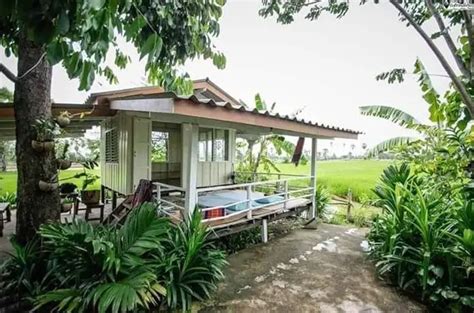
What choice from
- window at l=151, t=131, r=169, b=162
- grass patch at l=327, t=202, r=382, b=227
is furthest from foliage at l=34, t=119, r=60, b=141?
grass patch at l=327, t=202, r=382, b=227

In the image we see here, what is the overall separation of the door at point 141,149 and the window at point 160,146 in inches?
40.7

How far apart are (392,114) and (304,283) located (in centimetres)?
482

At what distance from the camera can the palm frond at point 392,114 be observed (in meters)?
6.99

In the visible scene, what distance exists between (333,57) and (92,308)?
17.0m

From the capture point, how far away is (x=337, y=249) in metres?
6.66

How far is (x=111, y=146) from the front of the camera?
9.23m

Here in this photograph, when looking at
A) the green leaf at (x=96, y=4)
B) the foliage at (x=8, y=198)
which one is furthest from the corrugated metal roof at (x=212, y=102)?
the foliage at (x=8, y=198)

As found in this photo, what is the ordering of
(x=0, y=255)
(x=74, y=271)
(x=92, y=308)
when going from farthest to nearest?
(x=0, y=255) < (x=74, y=271) < (x=92, y=308)

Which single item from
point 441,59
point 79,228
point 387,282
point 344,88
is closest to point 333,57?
point 344,88

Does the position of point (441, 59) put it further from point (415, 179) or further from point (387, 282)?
point (387, 282)

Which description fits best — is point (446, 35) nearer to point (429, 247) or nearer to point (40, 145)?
point (429, 247)

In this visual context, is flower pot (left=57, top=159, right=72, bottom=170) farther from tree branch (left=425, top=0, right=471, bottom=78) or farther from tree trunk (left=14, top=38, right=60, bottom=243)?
tree branch (left=425, top=0, right=471, bottom=78)

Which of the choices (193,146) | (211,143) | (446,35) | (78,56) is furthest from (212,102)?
(446,35)

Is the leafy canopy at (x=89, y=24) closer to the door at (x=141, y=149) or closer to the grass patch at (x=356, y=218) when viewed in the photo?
the door at (x=141, y=149)
